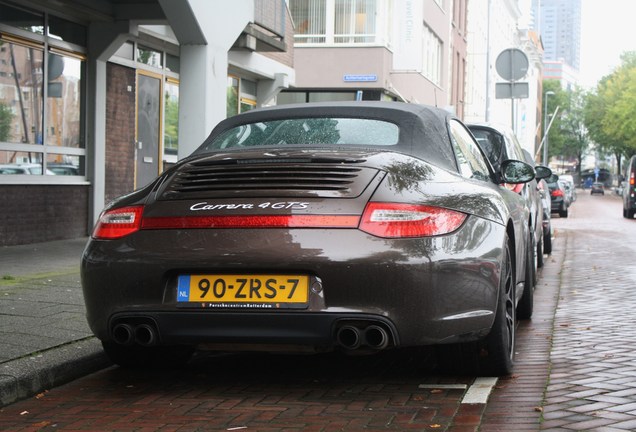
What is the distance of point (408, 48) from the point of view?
32.4 m

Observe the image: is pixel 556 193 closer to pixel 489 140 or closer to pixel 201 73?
pixel 201 73

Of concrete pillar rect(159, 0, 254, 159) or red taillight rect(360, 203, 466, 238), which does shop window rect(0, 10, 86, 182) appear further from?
red taillight rect(360, 203, 466, 238)

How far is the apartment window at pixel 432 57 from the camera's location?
38.6m

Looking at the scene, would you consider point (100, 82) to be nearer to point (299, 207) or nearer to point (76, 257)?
point (76, 257)

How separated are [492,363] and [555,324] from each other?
241 centimetres

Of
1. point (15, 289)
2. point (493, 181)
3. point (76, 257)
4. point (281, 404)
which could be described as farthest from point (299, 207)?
point (76, 257)

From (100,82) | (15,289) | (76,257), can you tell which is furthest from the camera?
(100,82)

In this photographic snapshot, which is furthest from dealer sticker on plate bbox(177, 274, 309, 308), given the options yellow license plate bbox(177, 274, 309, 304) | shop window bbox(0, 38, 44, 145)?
shop window bbox(0, 38, 44, 145)

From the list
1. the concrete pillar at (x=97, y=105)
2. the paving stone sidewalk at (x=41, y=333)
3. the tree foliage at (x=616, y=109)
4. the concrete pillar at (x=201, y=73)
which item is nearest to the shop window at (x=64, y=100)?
the concrete pillar at (x=97, y=105)

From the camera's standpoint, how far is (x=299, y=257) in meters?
4.32

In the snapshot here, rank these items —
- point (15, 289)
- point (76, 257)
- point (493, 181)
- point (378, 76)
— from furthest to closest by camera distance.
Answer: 1. point (378, 76)
2. point (76, 257)
3. point (15, 289)
4. point (493, 181)

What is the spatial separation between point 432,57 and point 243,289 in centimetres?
3725

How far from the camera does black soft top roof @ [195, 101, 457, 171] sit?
5215 millimetres

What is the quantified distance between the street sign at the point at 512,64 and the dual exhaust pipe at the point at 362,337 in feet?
52.1
